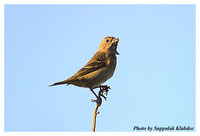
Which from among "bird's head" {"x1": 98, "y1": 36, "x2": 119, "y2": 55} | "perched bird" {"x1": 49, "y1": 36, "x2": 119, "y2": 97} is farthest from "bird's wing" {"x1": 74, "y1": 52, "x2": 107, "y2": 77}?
"bird's head" {"x1": 98, "y1": 36, "x2": 119, "y2": 55}

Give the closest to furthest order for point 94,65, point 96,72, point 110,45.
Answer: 1. point 96,72
2. point 94,65
3. point 110,45

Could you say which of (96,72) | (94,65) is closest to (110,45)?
(94,65)

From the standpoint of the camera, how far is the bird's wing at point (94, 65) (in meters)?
8.79

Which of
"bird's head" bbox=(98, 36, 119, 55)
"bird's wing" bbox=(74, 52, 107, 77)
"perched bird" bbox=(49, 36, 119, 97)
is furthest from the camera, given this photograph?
"bird's head" bbox=(98, 36, 119, 55)

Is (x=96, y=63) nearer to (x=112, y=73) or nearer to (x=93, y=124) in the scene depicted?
(x=112, y=73)

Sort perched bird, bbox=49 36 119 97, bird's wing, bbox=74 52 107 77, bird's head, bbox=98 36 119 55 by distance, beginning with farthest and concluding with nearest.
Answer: bird's head, bbox=98 36 119 55
bird's wing, bbox=74 52 107 77
perched bird, bbox=49 36 119 97

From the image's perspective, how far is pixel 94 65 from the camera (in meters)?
9.00

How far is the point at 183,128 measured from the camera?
8.64 meters

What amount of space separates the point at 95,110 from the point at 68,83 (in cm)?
273

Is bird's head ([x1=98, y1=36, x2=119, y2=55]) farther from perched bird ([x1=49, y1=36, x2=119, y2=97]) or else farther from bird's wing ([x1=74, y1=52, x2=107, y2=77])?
bird's wing ([x1=74, y1=52, x2=107, y2=77])

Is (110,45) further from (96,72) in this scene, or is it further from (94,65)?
(96,72)

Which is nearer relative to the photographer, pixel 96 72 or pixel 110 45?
pixel 96 72

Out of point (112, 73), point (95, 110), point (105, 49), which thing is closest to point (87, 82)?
point (112, 73)

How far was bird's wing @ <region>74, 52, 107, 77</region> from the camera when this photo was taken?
8.79 meters
